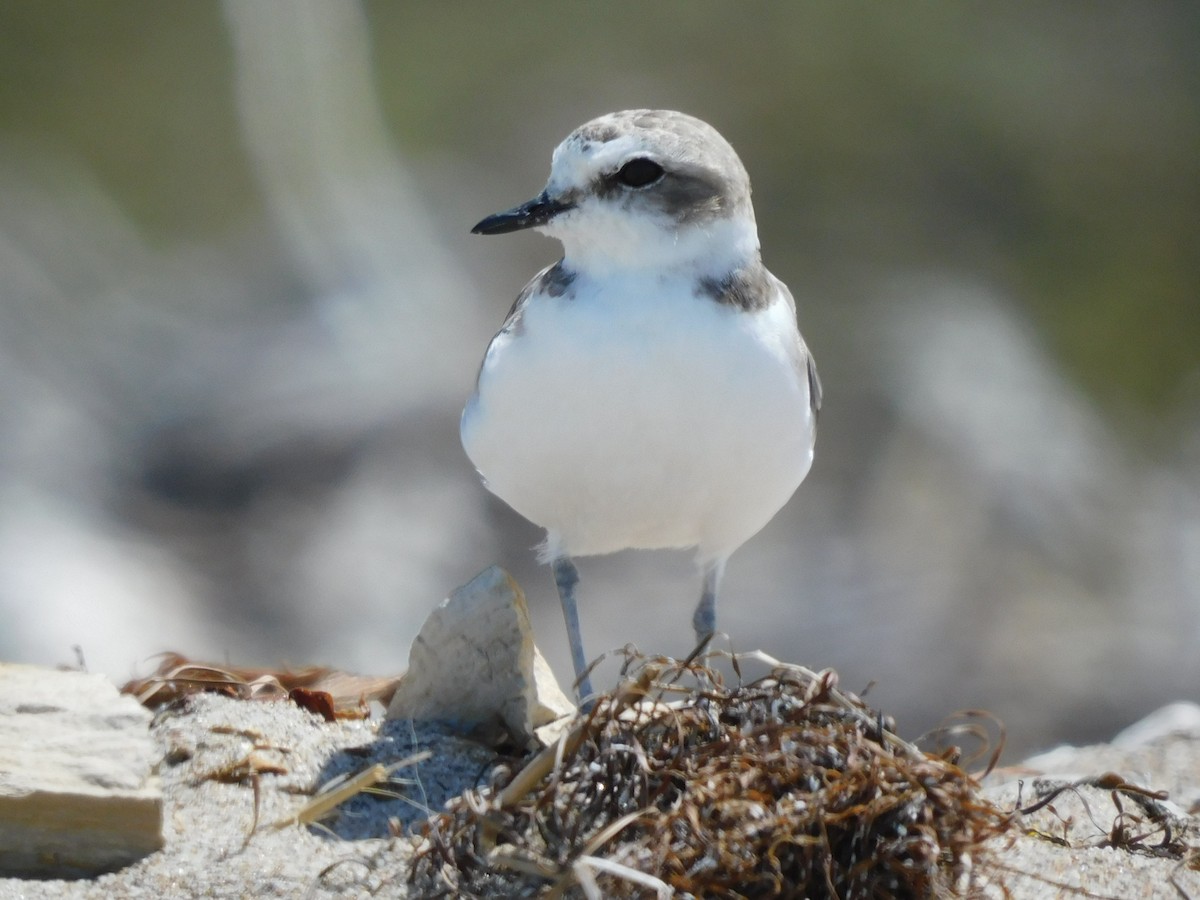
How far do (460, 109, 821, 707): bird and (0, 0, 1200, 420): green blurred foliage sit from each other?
7813mm

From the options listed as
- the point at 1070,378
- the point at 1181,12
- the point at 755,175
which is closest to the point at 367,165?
the point at 755,175

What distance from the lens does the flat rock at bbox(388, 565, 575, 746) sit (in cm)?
419

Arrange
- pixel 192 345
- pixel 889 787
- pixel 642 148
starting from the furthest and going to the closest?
pixel 192 345, pixel 642 148, pixel 889 787

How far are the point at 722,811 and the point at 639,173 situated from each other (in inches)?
76.9

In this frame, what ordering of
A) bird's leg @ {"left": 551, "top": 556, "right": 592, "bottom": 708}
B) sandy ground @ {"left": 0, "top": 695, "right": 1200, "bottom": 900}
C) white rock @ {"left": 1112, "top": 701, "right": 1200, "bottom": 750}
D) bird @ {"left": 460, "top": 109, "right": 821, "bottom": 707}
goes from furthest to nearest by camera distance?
1. white rock @ {"left": 1112, "top": 701, "right": 1200, "bottom": 750}
2. bird's leg @ {"left": 551, "top": 556, "right": 592, "bottom": 708}
3. bird @ {"left": 460, "top": 109, "right": 821, "bottom": 707}
4. sandy ground @ {"left": 0, "top": 695, "right": 1200, "bottom": 900}

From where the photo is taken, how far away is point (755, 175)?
41.2 feet

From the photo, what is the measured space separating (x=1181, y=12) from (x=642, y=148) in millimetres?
10278

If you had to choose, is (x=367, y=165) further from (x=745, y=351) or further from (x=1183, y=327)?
(x=745, y=351)

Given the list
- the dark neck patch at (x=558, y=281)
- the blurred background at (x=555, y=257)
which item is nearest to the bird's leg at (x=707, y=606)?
the dark neck patch at (x=558, y=281)

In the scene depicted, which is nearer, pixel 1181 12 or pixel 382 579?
pixel 382 579

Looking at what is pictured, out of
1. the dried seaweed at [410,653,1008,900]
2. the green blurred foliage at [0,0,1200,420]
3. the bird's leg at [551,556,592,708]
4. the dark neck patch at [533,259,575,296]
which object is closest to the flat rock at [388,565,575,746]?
the bird's leg at [551,556,592,708]

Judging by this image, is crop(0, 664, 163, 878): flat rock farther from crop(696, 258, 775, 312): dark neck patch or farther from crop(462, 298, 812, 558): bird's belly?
crop(696, 258, 775, 312): dark neck patch

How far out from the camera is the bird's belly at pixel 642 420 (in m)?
4.29

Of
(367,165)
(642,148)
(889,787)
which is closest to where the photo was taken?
(889,787)
